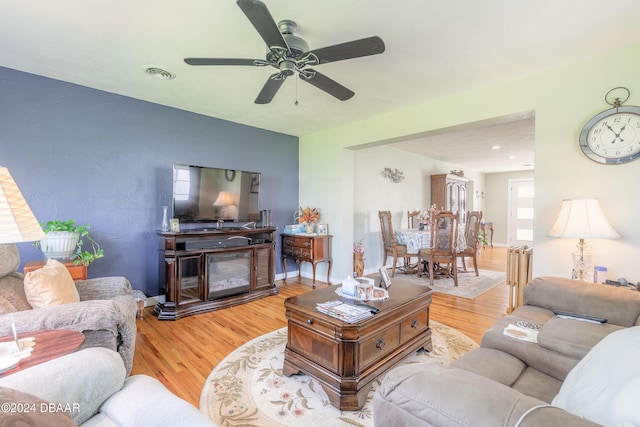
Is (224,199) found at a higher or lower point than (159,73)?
lower

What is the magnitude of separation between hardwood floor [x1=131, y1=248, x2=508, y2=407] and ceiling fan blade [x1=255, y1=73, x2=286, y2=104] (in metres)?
2.16

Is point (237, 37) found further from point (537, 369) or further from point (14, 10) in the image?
point (537, 369)

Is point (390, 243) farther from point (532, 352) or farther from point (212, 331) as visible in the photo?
point (532, 352)

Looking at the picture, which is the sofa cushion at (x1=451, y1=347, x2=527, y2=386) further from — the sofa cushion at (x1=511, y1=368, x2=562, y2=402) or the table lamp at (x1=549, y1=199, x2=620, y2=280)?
the table lamp at (x1=549, y1=199, x2=620, y2=280)

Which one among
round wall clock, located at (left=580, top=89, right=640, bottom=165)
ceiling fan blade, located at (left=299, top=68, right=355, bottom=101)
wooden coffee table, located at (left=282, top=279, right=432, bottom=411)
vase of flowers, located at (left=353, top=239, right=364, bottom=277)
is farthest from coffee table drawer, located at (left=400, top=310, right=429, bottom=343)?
vase of flowers, located at (left=353, top=239, right=364, bottom=277)

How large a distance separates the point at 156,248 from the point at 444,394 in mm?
3661

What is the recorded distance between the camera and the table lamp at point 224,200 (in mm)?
3779

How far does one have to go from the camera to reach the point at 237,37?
2.17m

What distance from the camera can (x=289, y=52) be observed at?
188 centimetres

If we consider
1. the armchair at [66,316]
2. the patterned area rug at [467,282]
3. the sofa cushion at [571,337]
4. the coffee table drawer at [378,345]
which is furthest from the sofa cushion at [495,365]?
the patterned area rug at [467,282]

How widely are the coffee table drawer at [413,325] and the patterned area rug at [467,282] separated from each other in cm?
193

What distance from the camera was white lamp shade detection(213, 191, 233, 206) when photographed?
12.4 ft

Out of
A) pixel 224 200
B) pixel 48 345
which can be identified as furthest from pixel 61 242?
pixel 48 345

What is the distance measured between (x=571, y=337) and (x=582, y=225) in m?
1.28
